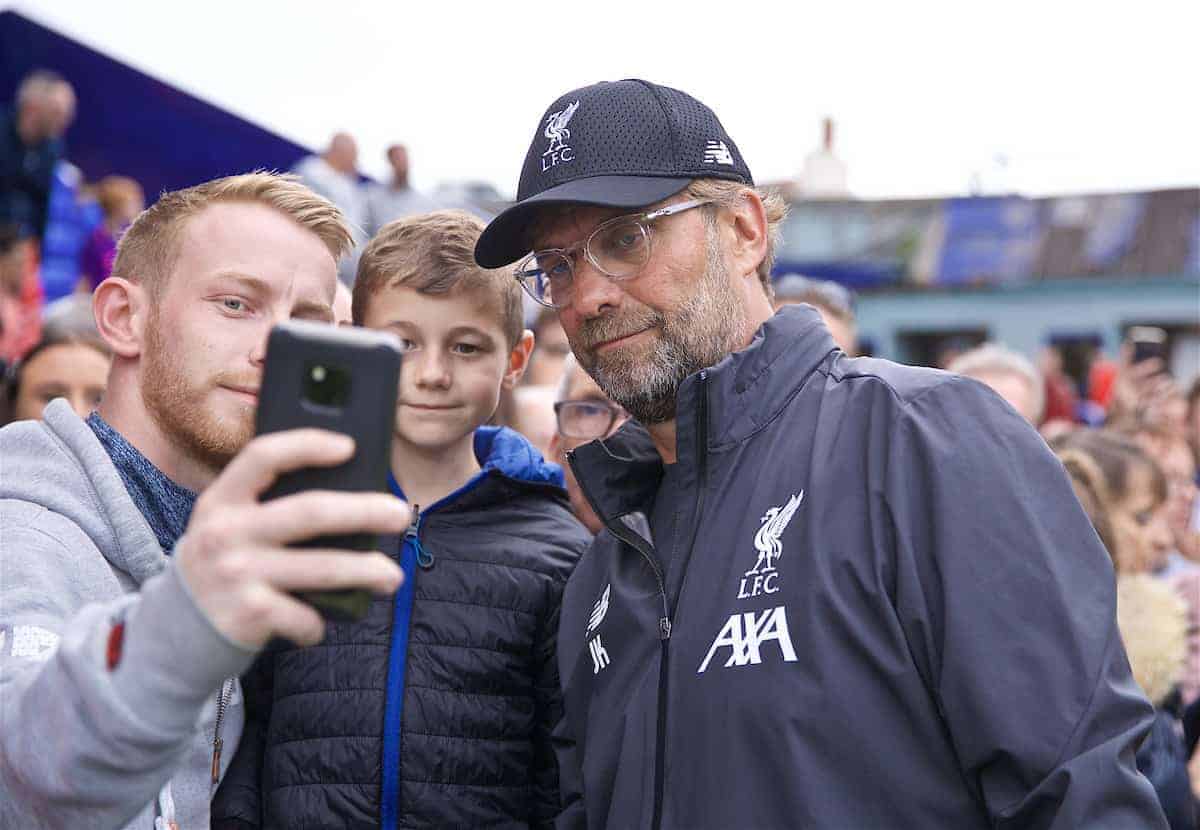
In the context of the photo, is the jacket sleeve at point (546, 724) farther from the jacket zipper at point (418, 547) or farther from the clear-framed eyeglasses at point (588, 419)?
the clear-framed eyeglasses at point (588, 419)

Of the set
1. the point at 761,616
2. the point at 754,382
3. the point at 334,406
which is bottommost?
→ the point at 761,616

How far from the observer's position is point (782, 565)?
197 cm

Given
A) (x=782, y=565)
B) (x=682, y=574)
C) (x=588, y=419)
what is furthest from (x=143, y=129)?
(x=782, y=565)

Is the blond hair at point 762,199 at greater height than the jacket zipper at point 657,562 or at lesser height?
greater

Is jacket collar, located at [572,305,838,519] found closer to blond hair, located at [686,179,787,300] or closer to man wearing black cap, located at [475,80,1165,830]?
man wearing black cap, located at [475,80,1165,830]

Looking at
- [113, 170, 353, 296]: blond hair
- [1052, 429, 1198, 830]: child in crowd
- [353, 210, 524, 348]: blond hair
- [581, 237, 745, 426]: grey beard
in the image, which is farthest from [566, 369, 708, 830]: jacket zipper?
[1052, 429, 1198, 830]: child in crowd

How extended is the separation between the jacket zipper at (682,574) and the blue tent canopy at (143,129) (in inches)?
250

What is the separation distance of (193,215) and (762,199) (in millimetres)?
1219

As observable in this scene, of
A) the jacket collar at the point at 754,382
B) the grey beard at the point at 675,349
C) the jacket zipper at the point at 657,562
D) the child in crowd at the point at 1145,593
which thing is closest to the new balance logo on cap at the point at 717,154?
the grey beard at the point at 675,349

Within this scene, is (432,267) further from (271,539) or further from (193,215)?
(271,539)

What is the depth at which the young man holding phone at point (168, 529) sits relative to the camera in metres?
1.13

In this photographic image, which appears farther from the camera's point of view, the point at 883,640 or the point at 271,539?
the point at 883,640

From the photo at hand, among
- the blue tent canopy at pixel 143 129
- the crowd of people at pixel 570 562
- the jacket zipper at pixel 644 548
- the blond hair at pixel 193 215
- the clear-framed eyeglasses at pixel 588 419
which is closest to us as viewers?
the crowd of people at pixel 570 562

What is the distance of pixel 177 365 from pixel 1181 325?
24833mm
